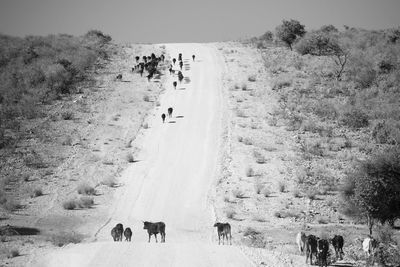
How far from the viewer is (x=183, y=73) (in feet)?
190

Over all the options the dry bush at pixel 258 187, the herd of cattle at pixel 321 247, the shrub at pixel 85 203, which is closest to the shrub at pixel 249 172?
the dry bush at pixel 258 187

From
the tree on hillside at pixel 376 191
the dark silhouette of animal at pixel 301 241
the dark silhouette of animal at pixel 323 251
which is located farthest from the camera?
the tree on hillside at pixel 376 191

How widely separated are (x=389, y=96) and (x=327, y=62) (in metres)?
16.3

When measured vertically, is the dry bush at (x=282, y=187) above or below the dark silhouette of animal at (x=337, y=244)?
above

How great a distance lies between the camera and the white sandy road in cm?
1825

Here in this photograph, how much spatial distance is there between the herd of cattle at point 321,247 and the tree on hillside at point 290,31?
2243 inches

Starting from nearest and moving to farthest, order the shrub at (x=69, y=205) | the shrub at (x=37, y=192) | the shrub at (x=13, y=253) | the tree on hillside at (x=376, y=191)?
1. the shrub at (x=13, y=253)
2. the tree on hillside at (x=376, y=191)
3. the shrub at (x=69, y=205)
4. the shrub at (x=37, y=192)

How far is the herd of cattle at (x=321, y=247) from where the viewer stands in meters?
17.6

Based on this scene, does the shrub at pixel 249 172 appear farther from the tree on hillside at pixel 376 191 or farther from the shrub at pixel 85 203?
the shrub at pixel 85 203

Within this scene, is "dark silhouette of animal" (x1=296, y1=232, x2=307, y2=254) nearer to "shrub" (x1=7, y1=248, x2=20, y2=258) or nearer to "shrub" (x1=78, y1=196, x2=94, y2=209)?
"shrub" (x1=7, y1=248, x2=20, y2=258)

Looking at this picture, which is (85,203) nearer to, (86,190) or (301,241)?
(86,190)

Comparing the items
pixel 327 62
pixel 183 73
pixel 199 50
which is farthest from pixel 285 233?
pixel 199 50

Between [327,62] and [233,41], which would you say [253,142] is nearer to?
[327,62]

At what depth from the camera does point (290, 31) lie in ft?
241
